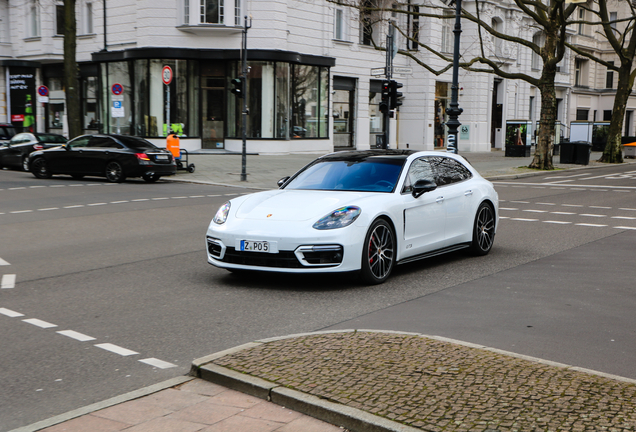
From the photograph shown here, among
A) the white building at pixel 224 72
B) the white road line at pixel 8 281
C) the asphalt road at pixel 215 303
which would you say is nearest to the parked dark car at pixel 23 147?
the white building at pixel 224 72

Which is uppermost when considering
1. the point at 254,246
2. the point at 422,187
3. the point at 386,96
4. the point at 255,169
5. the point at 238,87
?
the point at 238,87

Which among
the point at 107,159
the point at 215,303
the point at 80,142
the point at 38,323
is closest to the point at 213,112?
the point at 80,142

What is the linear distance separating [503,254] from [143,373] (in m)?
6.18

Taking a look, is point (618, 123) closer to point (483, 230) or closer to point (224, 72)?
point (224, 72)

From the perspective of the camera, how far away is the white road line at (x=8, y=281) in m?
7.67

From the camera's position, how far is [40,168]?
23.2 m

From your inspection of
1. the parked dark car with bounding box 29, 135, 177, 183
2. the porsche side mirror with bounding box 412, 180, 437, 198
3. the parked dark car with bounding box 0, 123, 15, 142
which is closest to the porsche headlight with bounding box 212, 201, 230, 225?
the porsche side mirror with bounding box 412, 180, 437, 198

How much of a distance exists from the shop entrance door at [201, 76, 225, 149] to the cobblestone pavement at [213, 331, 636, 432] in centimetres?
3002

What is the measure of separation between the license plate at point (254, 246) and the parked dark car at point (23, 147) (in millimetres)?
21144

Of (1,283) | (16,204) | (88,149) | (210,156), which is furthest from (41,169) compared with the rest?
(1,283)

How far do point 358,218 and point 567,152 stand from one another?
1188 inches

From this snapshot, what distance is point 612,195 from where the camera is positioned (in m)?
19.5

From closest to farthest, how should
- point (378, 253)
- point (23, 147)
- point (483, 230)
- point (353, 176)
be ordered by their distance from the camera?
point (378, 253) < point (353, 176) < point (483, 230) < point (23, 147)

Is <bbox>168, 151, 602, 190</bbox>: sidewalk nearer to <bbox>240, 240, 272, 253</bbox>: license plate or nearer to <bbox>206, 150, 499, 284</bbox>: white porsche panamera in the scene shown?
<bbox>206, 150, 499, 284</bbox>: white porsche panamera
